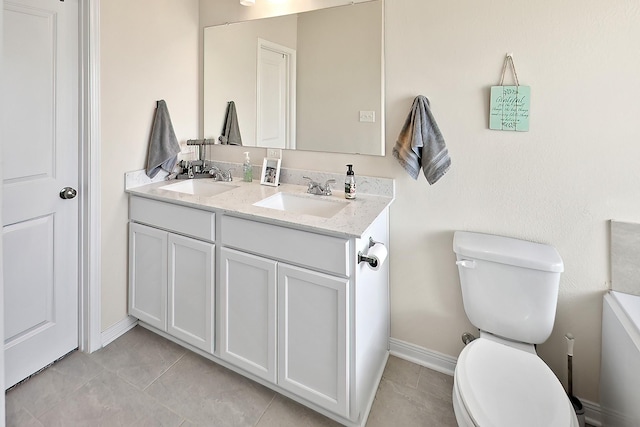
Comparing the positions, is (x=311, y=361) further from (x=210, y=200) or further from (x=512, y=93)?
(x=512, y=93)

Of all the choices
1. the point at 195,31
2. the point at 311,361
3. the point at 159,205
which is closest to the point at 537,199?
the point at 311,361

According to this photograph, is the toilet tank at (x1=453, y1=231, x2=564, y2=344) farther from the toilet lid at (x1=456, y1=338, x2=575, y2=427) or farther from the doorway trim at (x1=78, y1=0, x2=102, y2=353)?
the doorway trim at (x1=78, y1=0, x2=102, y2=353)

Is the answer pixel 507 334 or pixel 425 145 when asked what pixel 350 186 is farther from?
pixel 507 334

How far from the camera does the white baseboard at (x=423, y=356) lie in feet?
6.24

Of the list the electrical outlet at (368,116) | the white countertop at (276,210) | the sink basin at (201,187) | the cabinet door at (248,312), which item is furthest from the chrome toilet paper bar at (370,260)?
the sink basin at (201,187)

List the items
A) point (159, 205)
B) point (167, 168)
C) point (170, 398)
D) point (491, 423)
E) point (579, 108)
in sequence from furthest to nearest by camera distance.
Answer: point (167, 168), point (159, 205), point (170, 398), point (579, 108), point (491, 423)

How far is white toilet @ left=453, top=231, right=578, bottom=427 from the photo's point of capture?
1138mm

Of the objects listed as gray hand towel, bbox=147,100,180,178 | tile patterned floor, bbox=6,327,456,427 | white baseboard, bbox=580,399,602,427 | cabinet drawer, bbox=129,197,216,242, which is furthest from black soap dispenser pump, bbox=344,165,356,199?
white baseboard, bbox=580,399,602,427

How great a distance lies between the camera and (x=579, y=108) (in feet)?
4.87

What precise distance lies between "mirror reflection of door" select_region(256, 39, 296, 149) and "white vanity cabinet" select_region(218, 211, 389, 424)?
0.75 m

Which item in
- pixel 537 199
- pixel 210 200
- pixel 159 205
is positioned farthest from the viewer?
pixel 159 205

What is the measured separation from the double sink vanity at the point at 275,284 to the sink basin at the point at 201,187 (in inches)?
3.6

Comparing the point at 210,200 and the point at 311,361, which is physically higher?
the point at 210,200

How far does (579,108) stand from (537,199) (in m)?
0.41
